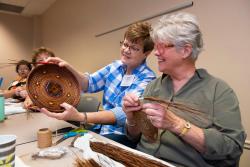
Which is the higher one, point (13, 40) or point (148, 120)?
point (13, 40)

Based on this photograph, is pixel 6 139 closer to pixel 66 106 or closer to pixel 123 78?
pixel 66 106

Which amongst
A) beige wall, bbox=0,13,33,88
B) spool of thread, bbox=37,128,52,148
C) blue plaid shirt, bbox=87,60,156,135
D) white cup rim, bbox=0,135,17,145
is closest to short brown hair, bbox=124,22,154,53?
blue plaid shirt, bbox=87,60,156,135

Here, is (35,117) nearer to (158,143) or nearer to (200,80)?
(158,143)

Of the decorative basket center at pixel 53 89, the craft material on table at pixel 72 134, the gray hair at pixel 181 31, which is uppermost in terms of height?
the gray hair at pixel 181 31

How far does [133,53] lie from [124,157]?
2.84ft

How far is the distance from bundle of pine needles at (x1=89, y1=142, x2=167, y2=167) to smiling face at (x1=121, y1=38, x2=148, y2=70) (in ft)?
2.53

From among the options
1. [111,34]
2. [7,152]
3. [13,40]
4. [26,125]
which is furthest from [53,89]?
[13,40]

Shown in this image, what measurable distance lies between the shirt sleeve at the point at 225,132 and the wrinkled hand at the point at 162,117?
0.46ft

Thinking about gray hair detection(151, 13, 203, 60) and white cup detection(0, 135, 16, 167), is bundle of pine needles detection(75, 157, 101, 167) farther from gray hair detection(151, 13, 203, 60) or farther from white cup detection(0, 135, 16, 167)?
gray hair detection(151, 13, 203, 60)

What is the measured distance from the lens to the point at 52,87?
121cm

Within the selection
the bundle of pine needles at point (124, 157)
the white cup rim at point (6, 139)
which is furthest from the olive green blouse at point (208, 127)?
the white cup rim at point (6, 139)

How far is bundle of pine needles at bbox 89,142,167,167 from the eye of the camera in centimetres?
80

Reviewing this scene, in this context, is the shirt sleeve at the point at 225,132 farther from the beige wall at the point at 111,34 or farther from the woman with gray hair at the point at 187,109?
the beige wall at the point at 111,34

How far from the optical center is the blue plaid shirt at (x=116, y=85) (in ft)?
4.85
